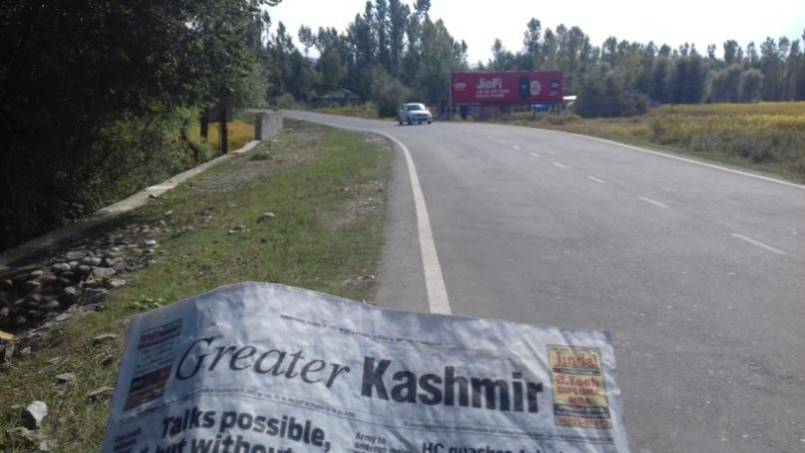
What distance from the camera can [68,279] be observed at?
9.93 metres

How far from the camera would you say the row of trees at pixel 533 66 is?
102500mm

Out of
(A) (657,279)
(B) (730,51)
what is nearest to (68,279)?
(A) (657,279)

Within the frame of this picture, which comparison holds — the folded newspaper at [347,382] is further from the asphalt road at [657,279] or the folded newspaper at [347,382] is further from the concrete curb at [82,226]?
the concrete curb at [82,226]

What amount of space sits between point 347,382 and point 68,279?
8.05m

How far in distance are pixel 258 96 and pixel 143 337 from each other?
32705 millimetres

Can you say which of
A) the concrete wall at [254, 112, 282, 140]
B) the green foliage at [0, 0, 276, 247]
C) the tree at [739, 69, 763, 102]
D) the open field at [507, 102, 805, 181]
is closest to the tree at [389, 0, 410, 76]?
the tree at [739, 69, 763, 102]

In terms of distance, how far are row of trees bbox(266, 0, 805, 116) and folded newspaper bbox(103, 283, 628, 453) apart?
3641 inches

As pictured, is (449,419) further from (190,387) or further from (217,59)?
(217,59)

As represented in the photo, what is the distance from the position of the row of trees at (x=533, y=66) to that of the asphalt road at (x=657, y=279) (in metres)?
79.4

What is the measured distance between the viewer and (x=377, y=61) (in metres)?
144

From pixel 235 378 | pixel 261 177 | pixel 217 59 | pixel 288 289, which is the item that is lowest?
pixel 261 177

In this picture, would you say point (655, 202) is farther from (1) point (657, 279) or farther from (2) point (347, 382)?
(2) point (347, 382)

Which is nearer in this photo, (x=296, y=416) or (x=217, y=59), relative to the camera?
(x=296, y=416)

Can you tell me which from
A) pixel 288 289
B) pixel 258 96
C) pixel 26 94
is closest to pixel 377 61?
pixel 258 96
